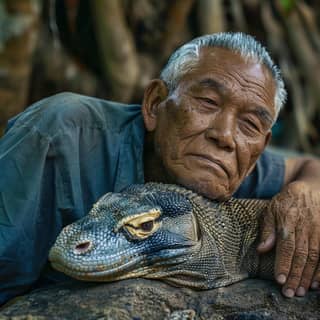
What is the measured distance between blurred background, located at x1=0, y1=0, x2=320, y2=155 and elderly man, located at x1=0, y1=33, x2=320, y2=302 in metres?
2.27

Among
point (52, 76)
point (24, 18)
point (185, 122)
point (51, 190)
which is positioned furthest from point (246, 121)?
point (52, 76)

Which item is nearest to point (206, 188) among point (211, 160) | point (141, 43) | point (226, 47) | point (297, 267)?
point (211, 160)

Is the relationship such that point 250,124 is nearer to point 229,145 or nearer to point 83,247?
point 229,145

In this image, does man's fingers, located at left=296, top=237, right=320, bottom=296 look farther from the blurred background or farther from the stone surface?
the blurred background

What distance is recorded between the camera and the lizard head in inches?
110

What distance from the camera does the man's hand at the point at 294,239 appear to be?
3271mm

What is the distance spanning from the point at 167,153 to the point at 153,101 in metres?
0.36

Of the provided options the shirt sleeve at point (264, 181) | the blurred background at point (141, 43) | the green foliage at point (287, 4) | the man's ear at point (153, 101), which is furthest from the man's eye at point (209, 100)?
the green foliage at point (287, 4)

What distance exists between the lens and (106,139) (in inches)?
150

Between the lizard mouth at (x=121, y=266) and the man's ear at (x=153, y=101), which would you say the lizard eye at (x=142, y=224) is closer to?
the lizard mouth at (x=121, y=266)

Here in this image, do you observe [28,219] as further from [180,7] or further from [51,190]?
[180,7]

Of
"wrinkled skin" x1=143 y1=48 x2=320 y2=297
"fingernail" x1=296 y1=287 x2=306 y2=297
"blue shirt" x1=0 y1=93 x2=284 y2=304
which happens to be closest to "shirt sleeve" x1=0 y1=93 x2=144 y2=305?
"blue shirt" x1=0 y1=93 x2=284 y2=304

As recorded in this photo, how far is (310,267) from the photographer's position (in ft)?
10.9

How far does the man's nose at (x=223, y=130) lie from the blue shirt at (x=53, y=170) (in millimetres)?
449
